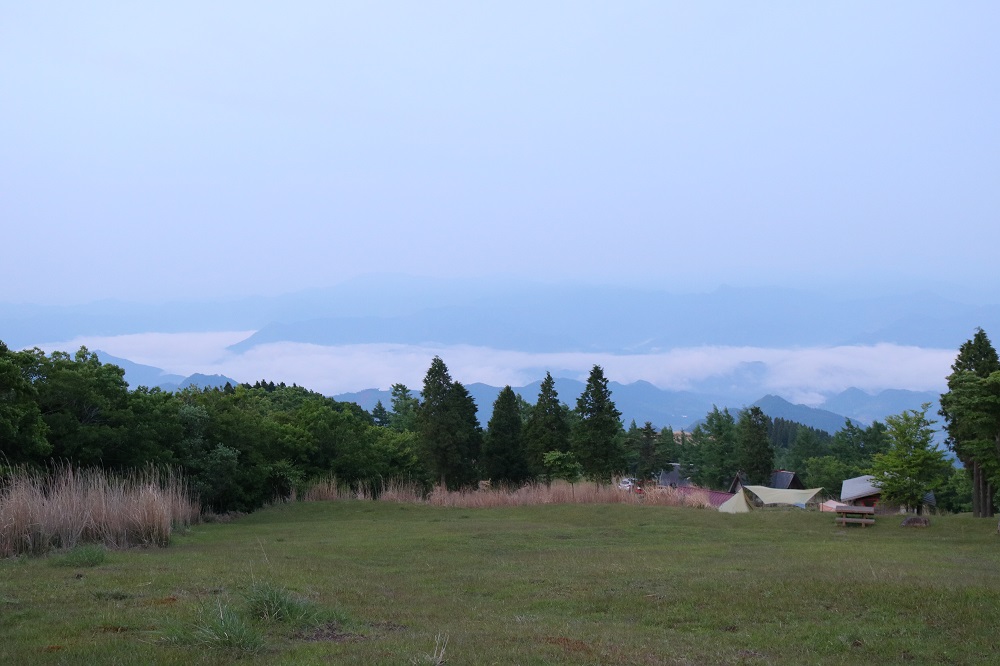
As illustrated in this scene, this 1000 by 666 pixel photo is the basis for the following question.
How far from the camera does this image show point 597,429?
3375 centimetres

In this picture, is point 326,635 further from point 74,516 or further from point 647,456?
point 647,456

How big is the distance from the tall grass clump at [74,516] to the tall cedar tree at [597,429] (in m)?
20.3

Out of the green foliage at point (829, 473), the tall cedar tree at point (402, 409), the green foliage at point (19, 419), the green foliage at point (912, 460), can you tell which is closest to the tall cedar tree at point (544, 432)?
the tall cedar tree at point (402, 409)

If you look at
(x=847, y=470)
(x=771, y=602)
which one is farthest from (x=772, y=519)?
(x=847, y=470)

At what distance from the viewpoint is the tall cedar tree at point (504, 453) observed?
37094 mm

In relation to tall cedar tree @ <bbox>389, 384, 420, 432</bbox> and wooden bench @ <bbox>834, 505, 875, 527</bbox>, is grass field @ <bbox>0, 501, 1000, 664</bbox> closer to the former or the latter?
wooden bench @ <bbox>834, 505, 875, 527</bbox>

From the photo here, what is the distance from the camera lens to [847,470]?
51.5 meters

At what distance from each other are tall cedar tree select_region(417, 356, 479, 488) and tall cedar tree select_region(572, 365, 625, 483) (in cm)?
471

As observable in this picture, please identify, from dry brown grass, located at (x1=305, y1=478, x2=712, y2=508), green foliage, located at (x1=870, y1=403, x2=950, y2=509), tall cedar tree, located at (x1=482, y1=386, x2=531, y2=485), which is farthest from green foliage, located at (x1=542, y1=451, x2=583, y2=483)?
green foliage, located at (x1=870, y1=403, x2=950, y2=509)

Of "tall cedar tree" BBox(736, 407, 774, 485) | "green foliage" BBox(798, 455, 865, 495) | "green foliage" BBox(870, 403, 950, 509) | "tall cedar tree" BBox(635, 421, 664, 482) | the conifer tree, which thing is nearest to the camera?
"green foliage" BBox(870, 403, 950, 509)

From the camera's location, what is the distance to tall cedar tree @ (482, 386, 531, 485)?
37.1m

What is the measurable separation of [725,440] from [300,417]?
3419 cm

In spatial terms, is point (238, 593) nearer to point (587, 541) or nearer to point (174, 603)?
point (174, 603)

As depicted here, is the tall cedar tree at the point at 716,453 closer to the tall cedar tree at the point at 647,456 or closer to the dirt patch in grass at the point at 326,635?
the tall cedar tree at the point at 647,456
